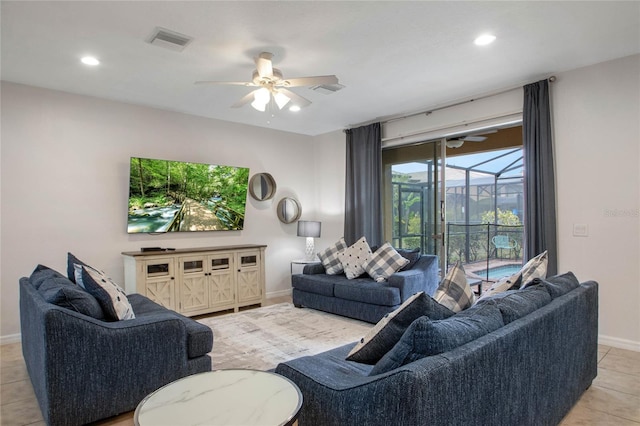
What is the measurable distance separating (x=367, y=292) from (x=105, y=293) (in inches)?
106

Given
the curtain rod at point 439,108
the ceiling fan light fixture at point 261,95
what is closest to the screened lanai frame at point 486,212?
the curtain rod at point 439,108

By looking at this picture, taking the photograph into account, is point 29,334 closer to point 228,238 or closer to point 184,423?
point 184,423

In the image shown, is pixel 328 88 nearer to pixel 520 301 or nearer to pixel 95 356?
pixel 520 301

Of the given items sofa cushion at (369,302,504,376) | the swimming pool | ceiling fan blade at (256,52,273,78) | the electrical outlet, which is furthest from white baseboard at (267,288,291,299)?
sofa cushion at (369,302,504,376)

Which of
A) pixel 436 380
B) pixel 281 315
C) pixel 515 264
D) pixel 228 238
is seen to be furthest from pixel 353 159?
pixel 436 380

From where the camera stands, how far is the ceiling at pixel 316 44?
8.50ft

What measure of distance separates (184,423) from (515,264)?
567 centimetres

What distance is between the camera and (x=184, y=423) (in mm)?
1317

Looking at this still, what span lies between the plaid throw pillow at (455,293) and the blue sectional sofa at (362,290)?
207 centimetres

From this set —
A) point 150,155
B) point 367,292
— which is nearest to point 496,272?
point 367,292

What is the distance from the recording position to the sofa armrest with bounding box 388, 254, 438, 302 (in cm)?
423

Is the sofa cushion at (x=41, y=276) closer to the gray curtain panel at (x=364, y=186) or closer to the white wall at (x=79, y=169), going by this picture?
the white wall at (x=79, y=169)

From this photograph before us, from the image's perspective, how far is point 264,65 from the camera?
3158 mm

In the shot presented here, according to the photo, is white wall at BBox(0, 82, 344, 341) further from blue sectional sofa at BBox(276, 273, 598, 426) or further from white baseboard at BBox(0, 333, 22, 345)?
blue sectional sofa at BBox(276, 273, 598, 426)
